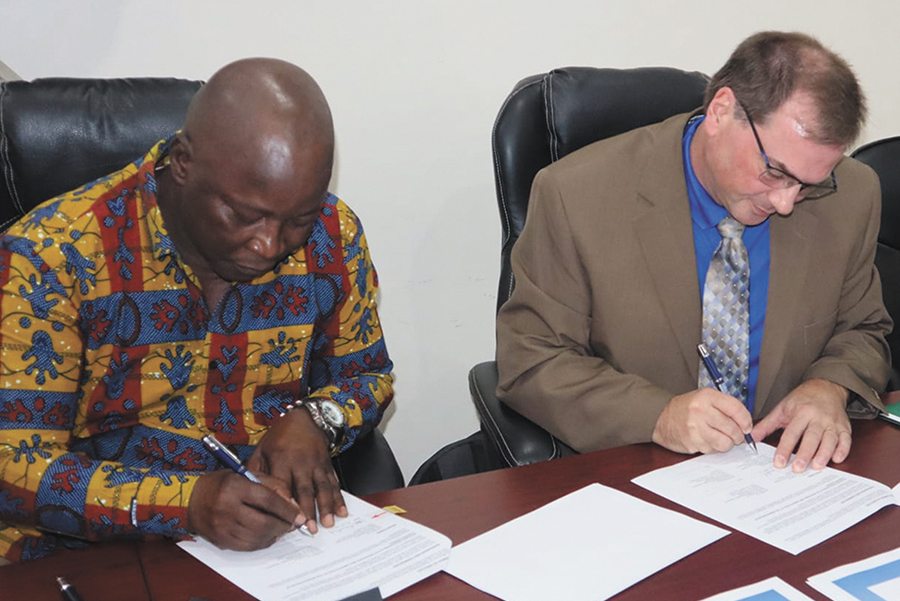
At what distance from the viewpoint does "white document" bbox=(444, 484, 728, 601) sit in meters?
1.10

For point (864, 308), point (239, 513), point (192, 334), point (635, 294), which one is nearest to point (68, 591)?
point (239, 513)

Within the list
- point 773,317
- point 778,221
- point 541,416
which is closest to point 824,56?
point 778,221

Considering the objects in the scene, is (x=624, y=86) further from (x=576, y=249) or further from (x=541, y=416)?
(x=541, y=416)

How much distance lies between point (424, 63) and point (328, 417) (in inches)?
44.2

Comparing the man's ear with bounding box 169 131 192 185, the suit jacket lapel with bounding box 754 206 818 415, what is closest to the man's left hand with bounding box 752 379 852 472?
the suit jacket lapel with bounding box 754 206 818 415

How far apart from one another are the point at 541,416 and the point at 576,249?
31 cm

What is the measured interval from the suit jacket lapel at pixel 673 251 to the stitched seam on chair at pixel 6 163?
107 centimetres

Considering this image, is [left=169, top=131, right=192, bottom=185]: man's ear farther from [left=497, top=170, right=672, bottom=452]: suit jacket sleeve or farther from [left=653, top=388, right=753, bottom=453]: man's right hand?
[left=653, top=388, right=753, bottom=453]: man's right hand

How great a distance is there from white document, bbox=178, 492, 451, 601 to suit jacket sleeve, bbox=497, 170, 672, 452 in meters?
0.49

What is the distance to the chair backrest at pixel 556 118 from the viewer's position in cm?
193

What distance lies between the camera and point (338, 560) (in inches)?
45.1

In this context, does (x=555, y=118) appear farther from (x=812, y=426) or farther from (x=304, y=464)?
(x=304, y=464)

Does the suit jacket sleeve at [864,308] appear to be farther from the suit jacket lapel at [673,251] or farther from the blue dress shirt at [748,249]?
the suit jacket lapel at [673,251]

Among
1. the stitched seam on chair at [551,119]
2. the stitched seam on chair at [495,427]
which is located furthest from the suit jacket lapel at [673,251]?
the stitched seam on chair at [495,427]
